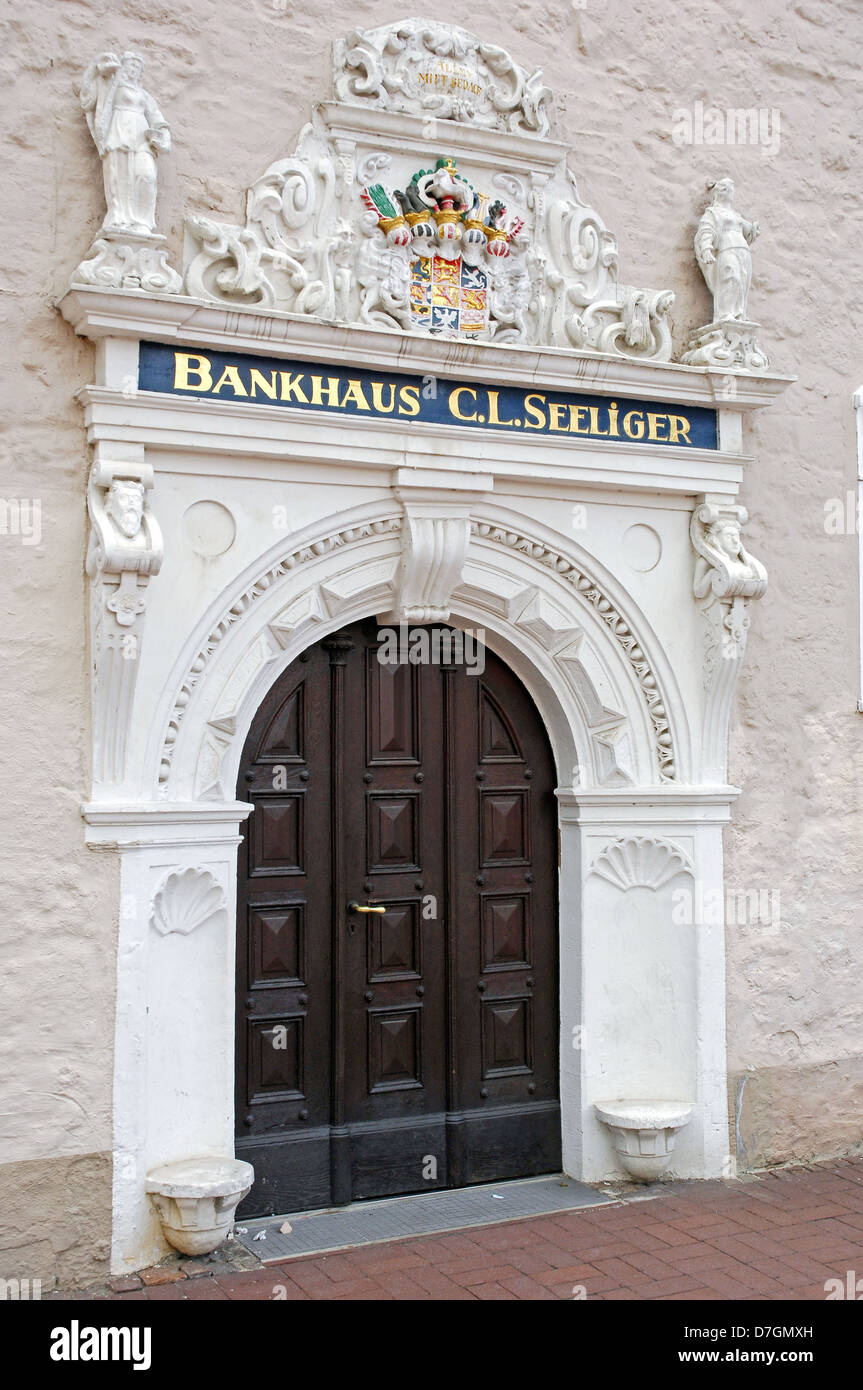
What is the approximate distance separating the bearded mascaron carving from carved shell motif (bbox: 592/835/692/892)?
2.26m

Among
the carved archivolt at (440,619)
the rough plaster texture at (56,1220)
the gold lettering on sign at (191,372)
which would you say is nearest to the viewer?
the rough plaster texture at (56,1220)

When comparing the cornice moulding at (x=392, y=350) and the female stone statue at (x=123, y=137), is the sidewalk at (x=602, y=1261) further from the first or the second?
the female stone statue at (x=123, y=137)

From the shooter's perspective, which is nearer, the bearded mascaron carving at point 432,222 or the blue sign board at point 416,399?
the blue sign board at point 416,399

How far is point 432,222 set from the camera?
5672mm

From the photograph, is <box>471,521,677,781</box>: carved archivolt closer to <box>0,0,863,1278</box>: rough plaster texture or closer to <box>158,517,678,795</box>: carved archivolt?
<box>158,517,678,795</box>: carved archivolt

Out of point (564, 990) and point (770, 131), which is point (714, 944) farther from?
point (770, 131)

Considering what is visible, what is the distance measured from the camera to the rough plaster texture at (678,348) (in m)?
4.88

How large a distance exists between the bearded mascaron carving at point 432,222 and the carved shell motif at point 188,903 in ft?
7.52

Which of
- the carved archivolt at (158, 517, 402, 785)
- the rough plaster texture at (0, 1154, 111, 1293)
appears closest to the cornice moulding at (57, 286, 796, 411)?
the carved archivolt at (158, 517, 402, 785)

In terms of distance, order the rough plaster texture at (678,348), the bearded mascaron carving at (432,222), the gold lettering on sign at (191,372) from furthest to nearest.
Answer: the bearded mascaron carving at (432,222) < the gold lettering on sign at (191,372) < the rough plaster texture at (678,348)

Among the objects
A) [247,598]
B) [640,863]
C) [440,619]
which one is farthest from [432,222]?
[640,863]

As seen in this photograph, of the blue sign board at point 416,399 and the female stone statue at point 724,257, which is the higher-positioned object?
the female stone statue at point 724,257
